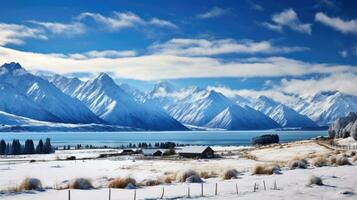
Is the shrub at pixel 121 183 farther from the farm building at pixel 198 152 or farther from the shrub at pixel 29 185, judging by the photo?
the farm building at pixel 198 152

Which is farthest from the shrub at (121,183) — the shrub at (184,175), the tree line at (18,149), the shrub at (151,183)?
the tree line at (18,149)

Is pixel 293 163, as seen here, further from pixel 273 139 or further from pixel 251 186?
pixel 273 139

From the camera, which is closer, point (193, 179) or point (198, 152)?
point (193, 179)

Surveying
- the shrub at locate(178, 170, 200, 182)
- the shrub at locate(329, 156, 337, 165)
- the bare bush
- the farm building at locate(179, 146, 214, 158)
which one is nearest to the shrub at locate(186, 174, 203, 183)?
the bare bush

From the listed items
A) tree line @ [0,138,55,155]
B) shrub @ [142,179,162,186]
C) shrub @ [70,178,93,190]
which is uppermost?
shrub @ [70,178,93,190]

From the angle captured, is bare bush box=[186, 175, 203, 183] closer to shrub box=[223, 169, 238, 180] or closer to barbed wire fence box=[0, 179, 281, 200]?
barbed wire fence box=[0, 179, 281, 200]

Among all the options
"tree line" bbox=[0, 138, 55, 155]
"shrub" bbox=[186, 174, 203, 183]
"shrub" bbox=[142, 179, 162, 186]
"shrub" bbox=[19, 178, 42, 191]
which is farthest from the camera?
"tree line" bbox=[0, 138, 55, 155]

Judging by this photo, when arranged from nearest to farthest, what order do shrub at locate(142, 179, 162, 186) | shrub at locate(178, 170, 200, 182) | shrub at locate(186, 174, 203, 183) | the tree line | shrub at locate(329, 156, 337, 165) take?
shrub at locate(142, 179, 162, 186) → shrub at locate(186, 174, 203, 183) → shrub at locate(178, 170, 200, 182) → shrub at locate(329, 156, 337, 165) → the tree line

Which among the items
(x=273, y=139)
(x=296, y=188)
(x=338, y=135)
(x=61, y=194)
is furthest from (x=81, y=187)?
(x=273, y=139)

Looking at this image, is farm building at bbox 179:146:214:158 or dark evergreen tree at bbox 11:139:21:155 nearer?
farm building at bbox 179:146:214:158

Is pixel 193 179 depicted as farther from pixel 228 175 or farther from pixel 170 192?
pixel 170 192

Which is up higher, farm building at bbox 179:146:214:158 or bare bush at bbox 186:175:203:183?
bare bush at bbox 186:175:203:183

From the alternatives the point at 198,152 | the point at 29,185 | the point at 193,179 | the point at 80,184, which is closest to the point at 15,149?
the point at 198,152

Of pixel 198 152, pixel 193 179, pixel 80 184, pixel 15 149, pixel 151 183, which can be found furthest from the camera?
pixel 15 149
